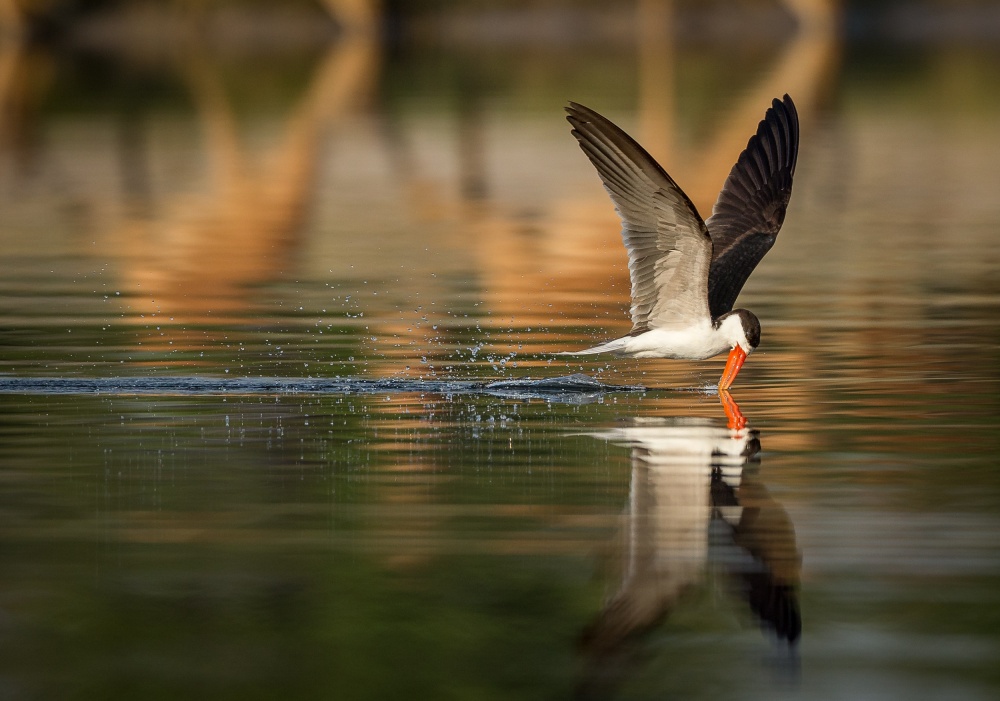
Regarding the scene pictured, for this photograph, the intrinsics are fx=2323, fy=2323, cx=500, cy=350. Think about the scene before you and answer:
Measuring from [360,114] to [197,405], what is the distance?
69.2ft

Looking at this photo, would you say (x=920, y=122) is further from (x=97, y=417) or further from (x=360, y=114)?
(x=97, y=417)

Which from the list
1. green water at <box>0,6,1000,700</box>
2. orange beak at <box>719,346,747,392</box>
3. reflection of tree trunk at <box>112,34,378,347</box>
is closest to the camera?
green water at <box>0,6,1000,700</box>

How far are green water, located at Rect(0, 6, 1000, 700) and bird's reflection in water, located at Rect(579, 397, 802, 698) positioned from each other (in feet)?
0.06

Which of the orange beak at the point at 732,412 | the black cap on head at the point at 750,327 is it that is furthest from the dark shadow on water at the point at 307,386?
the black cap on head at the point at 750,327

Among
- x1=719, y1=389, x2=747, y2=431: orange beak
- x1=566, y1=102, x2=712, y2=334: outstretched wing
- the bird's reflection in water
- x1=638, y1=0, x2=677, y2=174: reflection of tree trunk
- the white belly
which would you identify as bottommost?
the bird's reflection in water

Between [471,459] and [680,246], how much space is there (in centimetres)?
189

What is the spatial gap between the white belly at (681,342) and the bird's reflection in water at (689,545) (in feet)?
3.40

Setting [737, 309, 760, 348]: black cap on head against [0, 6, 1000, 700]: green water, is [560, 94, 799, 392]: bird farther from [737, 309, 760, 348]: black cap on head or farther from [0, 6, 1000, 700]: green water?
[0, 6, 1000, 700]: green water

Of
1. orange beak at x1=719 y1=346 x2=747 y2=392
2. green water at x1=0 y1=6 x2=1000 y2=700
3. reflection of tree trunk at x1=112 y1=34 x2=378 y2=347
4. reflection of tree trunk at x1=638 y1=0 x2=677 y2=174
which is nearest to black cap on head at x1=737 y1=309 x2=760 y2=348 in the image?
orange beak at x1=719 y1=346 x2=747 y2=392

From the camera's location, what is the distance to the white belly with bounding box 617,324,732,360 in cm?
1033

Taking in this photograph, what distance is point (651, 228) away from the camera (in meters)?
10.1

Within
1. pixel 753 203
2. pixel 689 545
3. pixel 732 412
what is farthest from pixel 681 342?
pixel 689 545

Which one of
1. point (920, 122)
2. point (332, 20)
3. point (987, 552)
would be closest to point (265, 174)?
point (920, 122)

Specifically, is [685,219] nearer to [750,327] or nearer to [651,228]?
[651,228]
